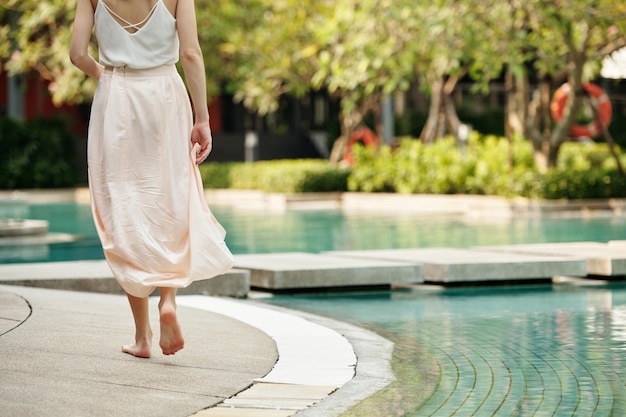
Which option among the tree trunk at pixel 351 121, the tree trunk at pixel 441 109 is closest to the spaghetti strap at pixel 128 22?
the tree trunk at pixel 441 109

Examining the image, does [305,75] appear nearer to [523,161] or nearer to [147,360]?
[523,161]

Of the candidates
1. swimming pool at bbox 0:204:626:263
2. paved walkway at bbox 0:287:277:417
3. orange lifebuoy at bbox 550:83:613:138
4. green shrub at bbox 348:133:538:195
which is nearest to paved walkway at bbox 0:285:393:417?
paved walkway at bbox 0:287:277:417

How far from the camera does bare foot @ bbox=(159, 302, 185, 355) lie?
5695mm

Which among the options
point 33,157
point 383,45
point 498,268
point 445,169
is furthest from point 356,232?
point 33,157

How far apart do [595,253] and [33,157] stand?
89.9 feet

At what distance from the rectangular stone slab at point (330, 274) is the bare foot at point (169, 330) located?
437 centimetres

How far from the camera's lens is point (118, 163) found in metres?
5.79

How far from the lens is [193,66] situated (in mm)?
5922

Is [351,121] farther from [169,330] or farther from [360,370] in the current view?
[169,330]

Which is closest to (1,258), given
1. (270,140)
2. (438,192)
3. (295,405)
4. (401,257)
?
(401,257)

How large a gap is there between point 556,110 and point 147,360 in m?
23.0

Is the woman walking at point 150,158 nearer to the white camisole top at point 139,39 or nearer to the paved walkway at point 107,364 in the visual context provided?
the white camisole top at point 139,39

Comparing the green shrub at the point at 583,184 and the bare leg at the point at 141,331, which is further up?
the green shrub at the point at 583,184

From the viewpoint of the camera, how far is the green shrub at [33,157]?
35719 mm
